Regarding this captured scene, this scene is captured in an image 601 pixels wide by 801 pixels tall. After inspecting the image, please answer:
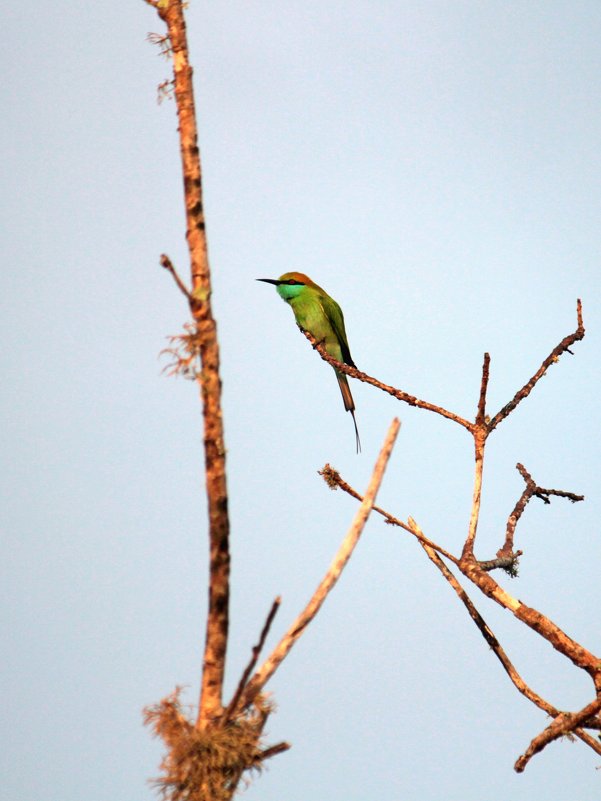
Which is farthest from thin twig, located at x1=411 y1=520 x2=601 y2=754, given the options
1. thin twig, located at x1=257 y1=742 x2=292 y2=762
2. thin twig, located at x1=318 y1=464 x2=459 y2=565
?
thin twig, located at x1=257 y1=742 x2=292 y2=762

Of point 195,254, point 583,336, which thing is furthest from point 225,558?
point 583,336

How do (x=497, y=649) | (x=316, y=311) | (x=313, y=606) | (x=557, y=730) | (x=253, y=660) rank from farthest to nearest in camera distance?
(x=316, y=311), (x=497, y=649), (x=557, y=730), (x=313, y=606), (x=253, y=660)

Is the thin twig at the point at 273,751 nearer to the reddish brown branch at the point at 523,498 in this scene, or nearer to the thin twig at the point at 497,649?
the thin twig at the point at 497,649

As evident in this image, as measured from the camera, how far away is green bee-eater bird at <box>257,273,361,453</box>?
9.19 m

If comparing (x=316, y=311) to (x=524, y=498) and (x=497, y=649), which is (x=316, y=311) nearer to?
(x=524, y=498)

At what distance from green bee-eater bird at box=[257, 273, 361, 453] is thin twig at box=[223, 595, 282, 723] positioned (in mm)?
6389

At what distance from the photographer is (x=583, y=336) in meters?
4.84

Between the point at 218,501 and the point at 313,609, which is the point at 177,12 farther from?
the point at 313,609

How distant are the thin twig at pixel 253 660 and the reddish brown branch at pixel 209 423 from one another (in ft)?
0.37

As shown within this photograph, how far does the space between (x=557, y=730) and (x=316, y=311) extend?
623 cm

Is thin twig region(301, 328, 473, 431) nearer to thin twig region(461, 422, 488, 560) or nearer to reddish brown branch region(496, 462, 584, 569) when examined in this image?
thin twig region(461, 422, 488, 560)

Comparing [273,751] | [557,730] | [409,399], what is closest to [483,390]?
[409,399]

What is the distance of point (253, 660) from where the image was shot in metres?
2.61

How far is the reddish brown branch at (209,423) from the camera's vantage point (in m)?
2.75
